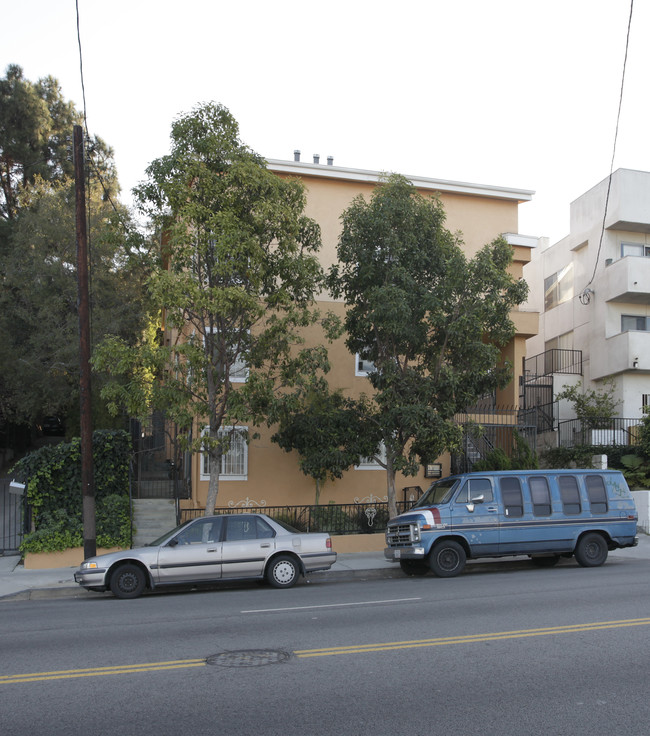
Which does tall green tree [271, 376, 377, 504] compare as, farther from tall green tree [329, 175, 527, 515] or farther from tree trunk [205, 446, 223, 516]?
tree trunk [205, 446, 223, 516]

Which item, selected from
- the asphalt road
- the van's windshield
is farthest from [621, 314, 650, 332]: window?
the asphalt road

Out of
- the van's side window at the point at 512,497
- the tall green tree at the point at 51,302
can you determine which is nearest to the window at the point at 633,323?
the van's side window at the point at 512,497

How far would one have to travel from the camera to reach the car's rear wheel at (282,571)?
519 inches

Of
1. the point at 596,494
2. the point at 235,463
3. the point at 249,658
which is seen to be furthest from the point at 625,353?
the point at 249,658

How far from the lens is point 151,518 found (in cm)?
1972

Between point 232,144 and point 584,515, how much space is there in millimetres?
10503

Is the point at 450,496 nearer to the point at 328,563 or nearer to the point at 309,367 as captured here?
the point at 328,563

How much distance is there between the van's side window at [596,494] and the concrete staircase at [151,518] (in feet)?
32.9

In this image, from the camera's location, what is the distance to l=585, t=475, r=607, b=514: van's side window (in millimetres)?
15336

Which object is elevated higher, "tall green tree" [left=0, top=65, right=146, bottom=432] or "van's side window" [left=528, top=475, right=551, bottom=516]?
"tall green tree" [left=0, top=65, right=146, bottom=432]

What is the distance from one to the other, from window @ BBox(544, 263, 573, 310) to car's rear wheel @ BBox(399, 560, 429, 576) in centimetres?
1875

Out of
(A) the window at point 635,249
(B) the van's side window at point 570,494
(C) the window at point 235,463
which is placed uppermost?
(A) the window at point 635,249

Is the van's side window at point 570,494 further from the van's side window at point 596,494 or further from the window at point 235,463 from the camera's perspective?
the window at point 235,463

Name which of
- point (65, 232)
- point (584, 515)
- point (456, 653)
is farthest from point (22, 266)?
point (456, 653)
